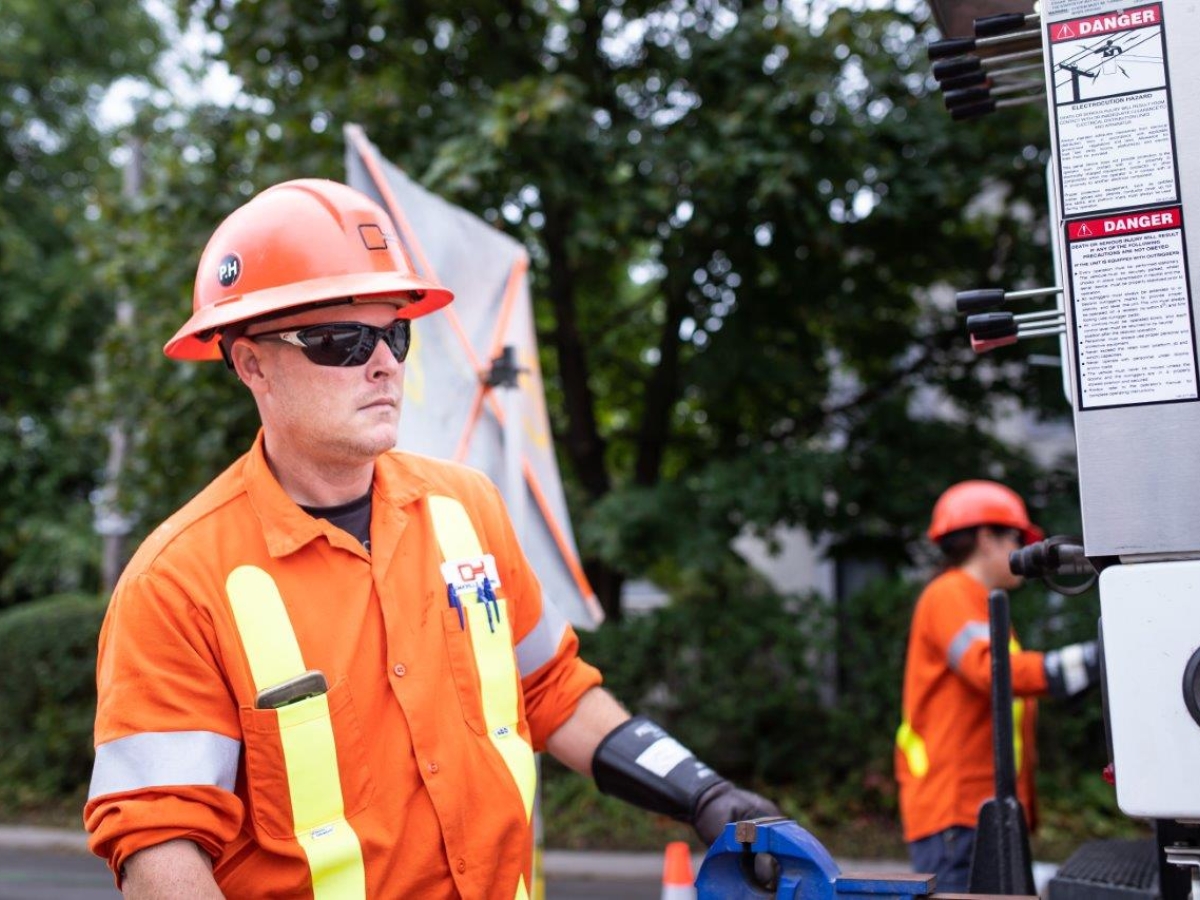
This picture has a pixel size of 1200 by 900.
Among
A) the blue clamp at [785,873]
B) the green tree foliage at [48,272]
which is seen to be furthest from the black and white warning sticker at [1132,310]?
the green tree foliage at [48,272]

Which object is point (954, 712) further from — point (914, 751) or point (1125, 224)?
point (1125, 224)

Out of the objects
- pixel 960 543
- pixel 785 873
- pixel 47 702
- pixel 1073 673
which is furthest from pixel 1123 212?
pixel 47 702

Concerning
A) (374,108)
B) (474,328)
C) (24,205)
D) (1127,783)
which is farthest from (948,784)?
(24,205)

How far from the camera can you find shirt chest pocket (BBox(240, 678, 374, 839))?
6.44ft

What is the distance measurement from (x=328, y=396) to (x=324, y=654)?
45cm

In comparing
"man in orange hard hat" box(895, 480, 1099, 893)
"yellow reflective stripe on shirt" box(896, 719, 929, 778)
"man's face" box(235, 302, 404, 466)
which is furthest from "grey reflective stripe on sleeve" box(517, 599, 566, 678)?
"yellow reflective stripe on shirt" box(896, 719, 929, 778)

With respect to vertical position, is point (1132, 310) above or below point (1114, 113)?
below

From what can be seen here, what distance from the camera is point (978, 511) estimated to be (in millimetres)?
4227

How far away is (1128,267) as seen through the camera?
61.4 inches

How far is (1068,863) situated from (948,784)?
122 centimetres

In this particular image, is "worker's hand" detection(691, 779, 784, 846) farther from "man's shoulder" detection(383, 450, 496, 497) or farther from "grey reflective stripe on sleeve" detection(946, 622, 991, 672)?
"grey reflective stripe on sleeve" detection(946, 622, 991, 672)

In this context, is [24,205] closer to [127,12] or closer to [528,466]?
[127,12]

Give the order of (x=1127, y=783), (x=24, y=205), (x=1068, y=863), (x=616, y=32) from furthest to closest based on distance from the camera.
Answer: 1. (x=24, y=205)
2. (x=616, y=32)
3. (x=1068, y=863)
4. (x=1127, y=783)

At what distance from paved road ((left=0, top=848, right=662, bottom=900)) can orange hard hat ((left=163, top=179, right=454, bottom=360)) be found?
6.35m
